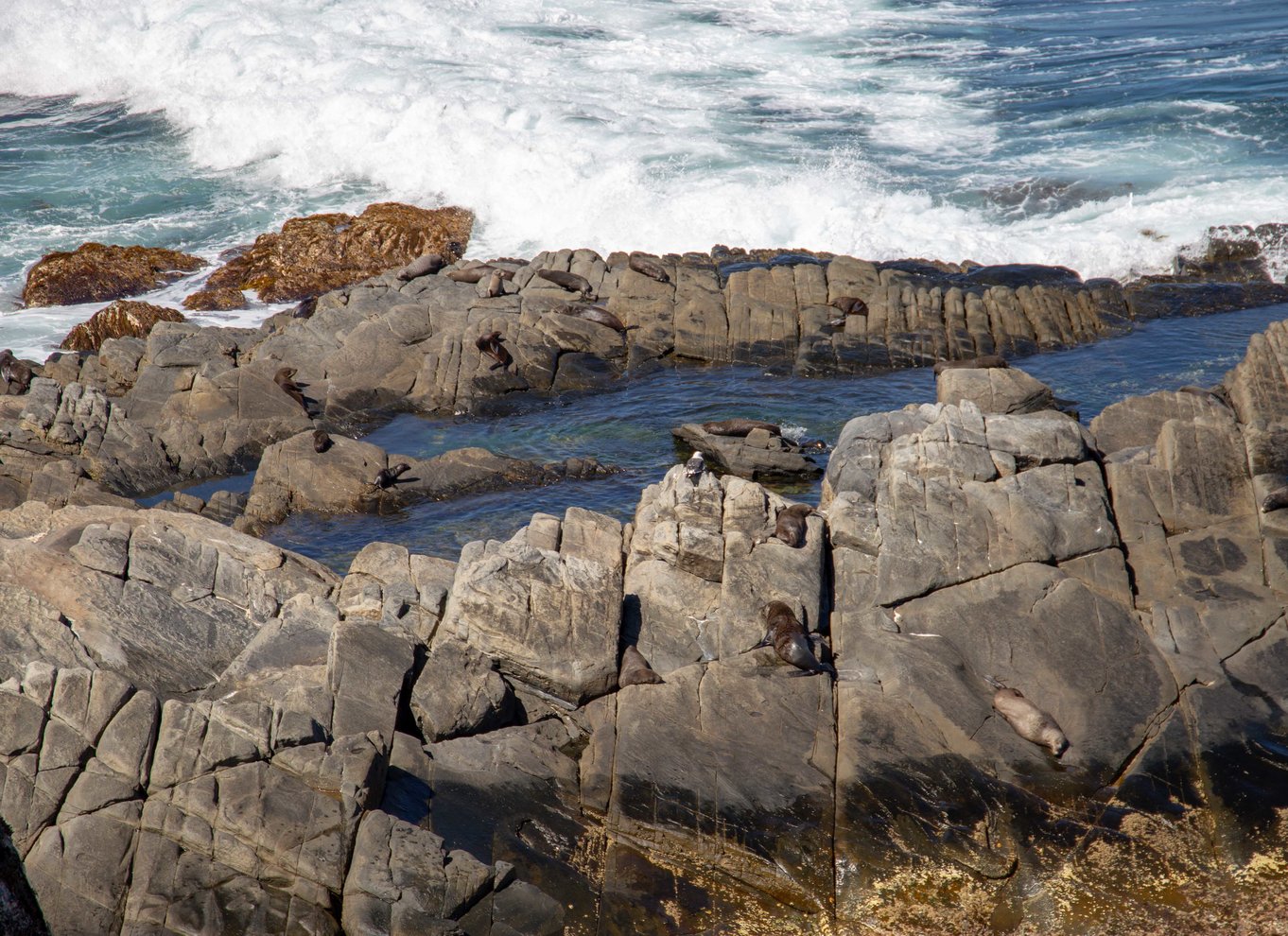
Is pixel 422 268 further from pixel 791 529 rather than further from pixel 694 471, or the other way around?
pixel 791 529

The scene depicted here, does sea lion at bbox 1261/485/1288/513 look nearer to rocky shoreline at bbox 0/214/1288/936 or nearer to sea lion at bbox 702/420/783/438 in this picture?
rocky shoreline at bbox 0/214/1288/936

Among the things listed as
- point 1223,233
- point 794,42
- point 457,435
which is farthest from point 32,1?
point 1223,233

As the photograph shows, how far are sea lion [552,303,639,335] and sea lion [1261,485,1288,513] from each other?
12.7 metres

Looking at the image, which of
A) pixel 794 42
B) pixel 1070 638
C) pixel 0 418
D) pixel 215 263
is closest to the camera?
pixel 1070 638

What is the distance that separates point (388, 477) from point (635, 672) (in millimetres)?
7714

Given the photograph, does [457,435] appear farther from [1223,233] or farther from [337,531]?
[1223,233]

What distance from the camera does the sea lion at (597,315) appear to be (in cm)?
2264

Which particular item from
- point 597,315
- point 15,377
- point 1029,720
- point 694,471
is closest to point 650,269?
point 597,315

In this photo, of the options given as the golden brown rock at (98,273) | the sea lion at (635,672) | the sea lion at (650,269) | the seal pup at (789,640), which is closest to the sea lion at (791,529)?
the seal pup at (789,640)

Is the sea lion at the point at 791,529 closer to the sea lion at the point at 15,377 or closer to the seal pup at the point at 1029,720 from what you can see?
the seal pup at the point at 1029,720

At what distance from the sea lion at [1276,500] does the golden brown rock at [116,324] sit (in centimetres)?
2139

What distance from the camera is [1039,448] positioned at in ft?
44.8

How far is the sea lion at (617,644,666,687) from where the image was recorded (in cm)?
1160

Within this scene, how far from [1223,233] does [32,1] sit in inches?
1693
